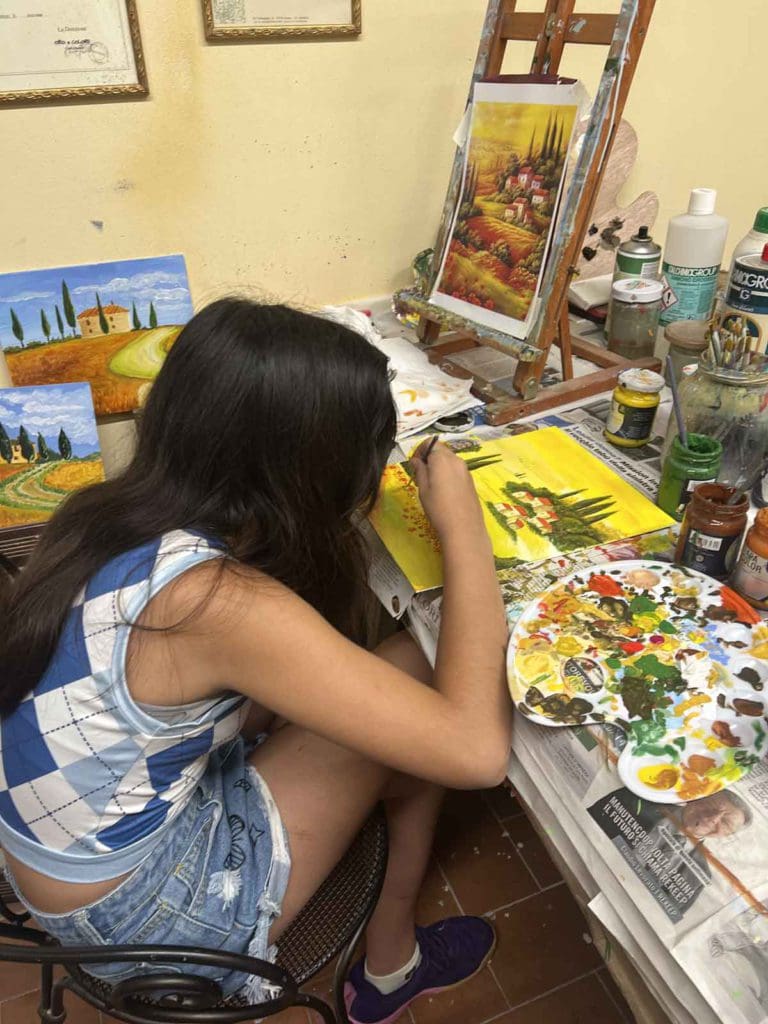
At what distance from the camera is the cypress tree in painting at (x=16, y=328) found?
4.03 feet

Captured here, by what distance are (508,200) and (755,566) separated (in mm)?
737

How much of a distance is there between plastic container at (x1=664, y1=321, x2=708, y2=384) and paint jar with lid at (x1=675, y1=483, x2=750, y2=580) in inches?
14.2

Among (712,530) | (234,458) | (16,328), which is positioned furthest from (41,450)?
(712,530)

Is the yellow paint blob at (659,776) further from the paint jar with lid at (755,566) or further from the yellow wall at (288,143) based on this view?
the yellow wall at (288,143)

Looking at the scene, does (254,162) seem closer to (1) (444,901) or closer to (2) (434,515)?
(2) (434,515)

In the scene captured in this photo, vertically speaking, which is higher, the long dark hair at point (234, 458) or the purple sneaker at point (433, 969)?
the long dark hair at point (234, 458)

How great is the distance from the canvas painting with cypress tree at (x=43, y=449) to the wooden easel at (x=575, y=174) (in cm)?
63

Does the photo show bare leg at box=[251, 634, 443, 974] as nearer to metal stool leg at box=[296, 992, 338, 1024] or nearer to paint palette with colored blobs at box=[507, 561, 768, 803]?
metal stool leg at box=[296, 992, 338, 1024]

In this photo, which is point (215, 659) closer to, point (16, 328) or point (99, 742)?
point (99, 742)

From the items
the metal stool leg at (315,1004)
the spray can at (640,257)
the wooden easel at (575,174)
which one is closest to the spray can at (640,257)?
the spray can at (640,257)

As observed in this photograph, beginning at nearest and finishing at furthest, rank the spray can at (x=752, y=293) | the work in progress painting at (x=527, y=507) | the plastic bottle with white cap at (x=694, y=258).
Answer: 1. the work in progress painting at (x=527, y=507)
2. the spray can at (x=752, y=293)
3. the plastic bottle with white cap at (x=694, y=258)

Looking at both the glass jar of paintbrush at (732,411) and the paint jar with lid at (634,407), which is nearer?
the glass jar of paintbrush at (732,411)

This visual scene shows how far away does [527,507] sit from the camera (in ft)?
2.96

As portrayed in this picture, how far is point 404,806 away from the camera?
3.25 feet
